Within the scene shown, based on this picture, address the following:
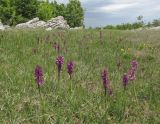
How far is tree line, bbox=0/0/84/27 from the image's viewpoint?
208ft

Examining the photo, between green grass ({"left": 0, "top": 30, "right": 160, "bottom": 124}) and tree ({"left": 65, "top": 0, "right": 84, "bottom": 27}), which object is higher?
tree ({"left": 65, "top": 0, "right": 84, "bottom": 27})

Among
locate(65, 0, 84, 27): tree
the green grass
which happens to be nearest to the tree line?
locate(65, 0, 84, 27): tree

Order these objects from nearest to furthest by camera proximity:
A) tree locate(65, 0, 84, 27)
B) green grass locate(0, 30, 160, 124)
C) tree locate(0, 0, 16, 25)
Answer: green grass locate(0, 30, 160, 124) → tree locate(0, 0, 16, 25) → tree locate(65, 0, 84, 27)

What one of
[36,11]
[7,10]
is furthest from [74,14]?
[7,10]

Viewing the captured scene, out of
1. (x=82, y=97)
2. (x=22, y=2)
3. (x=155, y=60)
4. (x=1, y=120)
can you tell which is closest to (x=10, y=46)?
(x=155, y=60)

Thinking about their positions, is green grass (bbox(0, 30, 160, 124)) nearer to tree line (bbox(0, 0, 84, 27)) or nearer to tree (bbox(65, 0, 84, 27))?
tree line (bbox(0, 0, 84, 27))

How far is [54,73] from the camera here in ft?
23.9

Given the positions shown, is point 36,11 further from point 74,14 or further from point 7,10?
point 74,14

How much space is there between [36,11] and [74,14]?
42.8 feet

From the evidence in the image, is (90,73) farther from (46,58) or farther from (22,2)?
(22,2)

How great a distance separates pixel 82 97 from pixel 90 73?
1.90 meters

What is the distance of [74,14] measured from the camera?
78.2 metres

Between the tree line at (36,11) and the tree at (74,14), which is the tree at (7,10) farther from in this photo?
the tree at (74,14)

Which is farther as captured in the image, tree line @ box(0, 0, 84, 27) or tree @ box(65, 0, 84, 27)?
tree @ box(65, 0, 84, 27)
